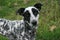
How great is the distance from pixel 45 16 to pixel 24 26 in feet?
8.95

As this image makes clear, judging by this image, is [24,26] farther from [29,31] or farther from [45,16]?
[45,16]

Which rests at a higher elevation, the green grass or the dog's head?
the dog's head

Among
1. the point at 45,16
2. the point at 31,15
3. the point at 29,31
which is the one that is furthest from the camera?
the point at 45,16

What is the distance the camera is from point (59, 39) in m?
12.6

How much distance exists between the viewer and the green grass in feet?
42.2

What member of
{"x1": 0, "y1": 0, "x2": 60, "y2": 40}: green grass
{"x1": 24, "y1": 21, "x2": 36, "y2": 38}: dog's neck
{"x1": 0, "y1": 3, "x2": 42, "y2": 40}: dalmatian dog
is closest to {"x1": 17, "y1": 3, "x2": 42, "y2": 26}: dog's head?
{"x1": 0, "y1": 3, "x2": 42, "y2": 40}: dalmatian dog

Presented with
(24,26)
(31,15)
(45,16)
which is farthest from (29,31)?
(45,16)

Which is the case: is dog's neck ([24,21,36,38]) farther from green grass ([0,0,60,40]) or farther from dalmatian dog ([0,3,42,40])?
green grass ([0,0,60,40])

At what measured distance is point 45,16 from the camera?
45.7ft

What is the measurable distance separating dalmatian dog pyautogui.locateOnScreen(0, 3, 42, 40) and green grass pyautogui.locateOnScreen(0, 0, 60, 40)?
750 millimetres

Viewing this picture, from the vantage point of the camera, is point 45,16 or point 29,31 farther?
point 45,16

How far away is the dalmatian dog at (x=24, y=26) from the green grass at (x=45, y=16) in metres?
0.75

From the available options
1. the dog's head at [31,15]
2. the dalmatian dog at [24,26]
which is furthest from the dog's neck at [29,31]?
the dog's head at [31,15]

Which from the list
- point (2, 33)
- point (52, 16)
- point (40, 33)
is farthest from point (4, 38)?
point (52, 16)
